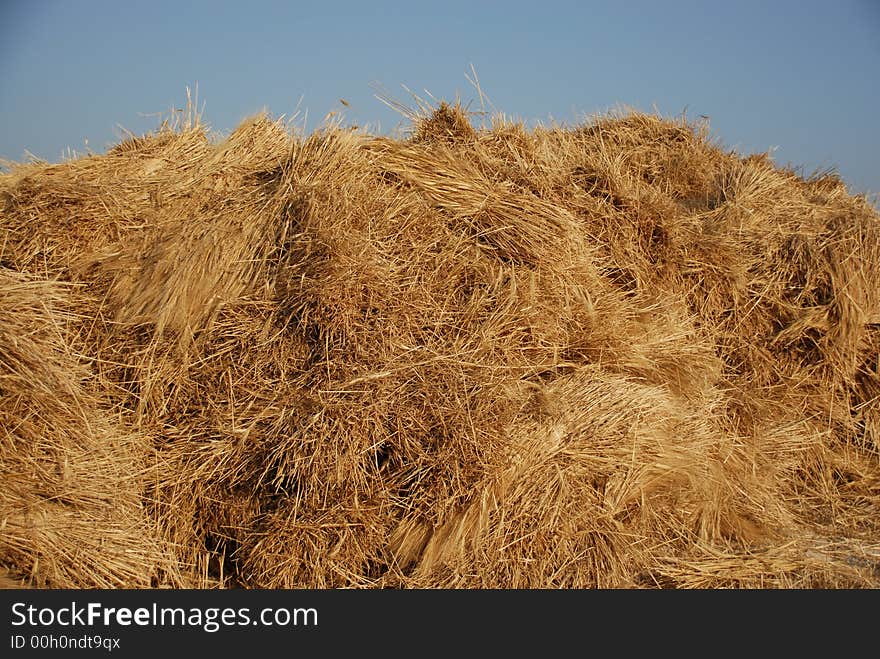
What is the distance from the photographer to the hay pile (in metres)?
2.89

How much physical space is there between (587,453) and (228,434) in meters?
1.38

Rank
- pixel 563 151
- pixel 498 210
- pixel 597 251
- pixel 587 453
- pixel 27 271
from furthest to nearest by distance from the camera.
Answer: pixel 563 151
pixel 597 251
pixel 498 210
pixel 27 271
pixel 587 453

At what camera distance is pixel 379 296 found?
315 centimetres

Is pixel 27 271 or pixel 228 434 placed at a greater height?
pixel 27 271

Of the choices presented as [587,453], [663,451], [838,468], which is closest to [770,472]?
[838,468]

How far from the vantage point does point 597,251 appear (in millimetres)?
3871

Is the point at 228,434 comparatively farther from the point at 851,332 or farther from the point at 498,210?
the point at 851,332

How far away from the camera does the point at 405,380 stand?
3.05m

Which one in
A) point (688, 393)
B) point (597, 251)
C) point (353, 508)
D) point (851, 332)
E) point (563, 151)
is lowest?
point (353, 508)

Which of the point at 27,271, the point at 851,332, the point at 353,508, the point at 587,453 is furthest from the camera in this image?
the point at 851,332

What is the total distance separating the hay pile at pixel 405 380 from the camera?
2891 millimetres

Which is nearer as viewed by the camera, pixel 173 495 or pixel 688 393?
pixel 173 495

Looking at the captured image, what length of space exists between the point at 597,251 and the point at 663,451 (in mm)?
1086

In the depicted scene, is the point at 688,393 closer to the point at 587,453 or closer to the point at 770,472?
the point at 770,472
